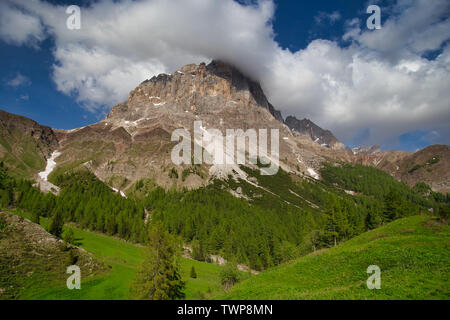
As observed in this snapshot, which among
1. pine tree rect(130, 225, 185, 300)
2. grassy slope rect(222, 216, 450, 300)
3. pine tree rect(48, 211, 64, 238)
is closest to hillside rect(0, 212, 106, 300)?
pine tree rect(48, 211, 64, 238)

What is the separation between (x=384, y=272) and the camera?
73.6 ft

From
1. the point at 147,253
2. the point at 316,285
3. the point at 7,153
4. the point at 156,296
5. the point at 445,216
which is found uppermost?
the point at 7,153

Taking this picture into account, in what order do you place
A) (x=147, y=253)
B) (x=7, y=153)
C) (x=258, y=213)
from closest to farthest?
1. (x=147, y=253)
2. (x=258, y=213)
3. (x=7, y=153)

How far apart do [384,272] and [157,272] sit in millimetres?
24931

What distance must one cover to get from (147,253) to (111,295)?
41.8ft

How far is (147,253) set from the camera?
30.3 metres

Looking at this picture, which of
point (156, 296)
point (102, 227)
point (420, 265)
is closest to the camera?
point (420, 265)

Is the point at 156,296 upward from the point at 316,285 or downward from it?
downward

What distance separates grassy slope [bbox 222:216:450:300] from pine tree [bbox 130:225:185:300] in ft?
25.0

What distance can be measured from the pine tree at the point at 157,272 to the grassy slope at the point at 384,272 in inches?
301

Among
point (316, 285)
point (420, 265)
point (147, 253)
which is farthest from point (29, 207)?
point (420, 265)

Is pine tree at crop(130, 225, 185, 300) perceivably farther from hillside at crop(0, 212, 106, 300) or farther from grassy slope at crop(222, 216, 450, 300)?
hillside at crop(0, 212, 106, 300)

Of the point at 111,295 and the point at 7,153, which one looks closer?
the point at 111,295
